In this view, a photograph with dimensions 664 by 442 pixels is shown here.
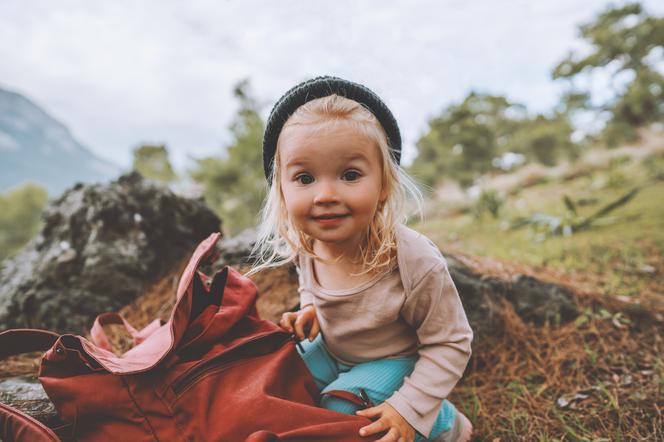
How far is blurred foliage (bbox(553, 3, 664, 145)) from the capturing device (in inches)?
665

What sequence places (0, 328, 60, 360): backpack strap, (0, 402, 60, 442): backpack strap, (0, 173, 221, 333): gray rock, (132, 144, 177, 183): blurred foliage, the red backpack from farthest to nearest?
(132, 144, 177, 183): blurred foliage, (0, 173, 221, 333): gray rock, (0, 328, 60, 360): backpack strap, the red backpack, (0, 402, 60, 442): backpack strap

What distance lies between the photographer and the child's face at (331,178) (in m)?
1.28

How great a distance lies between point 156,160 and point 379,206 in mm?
22117

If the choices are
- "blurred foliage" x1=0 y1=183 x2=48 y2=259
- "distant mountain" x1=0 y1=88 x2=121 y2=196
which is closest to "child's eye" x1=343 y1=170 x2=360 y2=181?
"blurred foliage" x1=0 y1=183 x2=48 y2=259

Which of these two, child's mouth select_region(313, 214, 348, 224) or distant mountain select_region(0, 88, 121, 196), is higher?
distant mountain select_region(0, 88, 121, 196)

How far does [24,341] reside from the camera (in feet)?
4.17

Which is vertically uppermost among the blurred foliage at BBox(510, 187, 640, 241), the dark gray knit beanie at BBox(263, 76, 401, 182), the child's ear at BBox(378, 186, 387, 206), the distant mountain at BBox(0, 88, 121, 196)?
the distant mountain at BBox(0, 88, 121, 196)

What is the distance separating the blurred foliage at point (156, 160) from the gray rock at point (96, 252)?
18.6 m

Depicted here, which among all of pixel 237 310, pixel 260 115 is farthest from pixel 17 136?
pixel 237 310

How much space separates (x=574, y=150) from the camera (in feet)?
52.1

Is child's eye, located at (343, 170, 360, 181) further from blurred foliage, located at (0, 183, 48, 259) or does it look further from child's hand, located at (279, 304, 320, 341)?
blurred foliage, located at (0, 183, 48, 259)

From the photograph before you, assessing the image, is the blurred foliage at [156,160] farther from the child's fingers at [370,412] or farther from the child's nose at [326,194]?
the child's fingers at [370,412]

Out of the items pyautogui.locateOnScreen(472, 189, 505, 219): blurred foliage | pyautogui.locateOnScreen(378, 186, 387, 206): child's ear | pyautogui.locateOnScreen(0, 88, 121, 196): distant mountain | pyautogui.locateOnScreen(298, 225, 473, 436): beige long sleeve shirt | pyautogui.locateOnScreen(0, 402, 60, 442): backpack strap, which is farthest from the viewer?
pyautogui.locateOnScreen(0, 88, 121, 196): distant mountain

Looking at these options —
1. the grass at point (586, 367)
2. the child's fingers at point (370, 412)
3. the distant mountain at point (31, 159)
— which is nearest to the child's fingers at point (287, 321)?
the child's fingers at point (370, 412)
